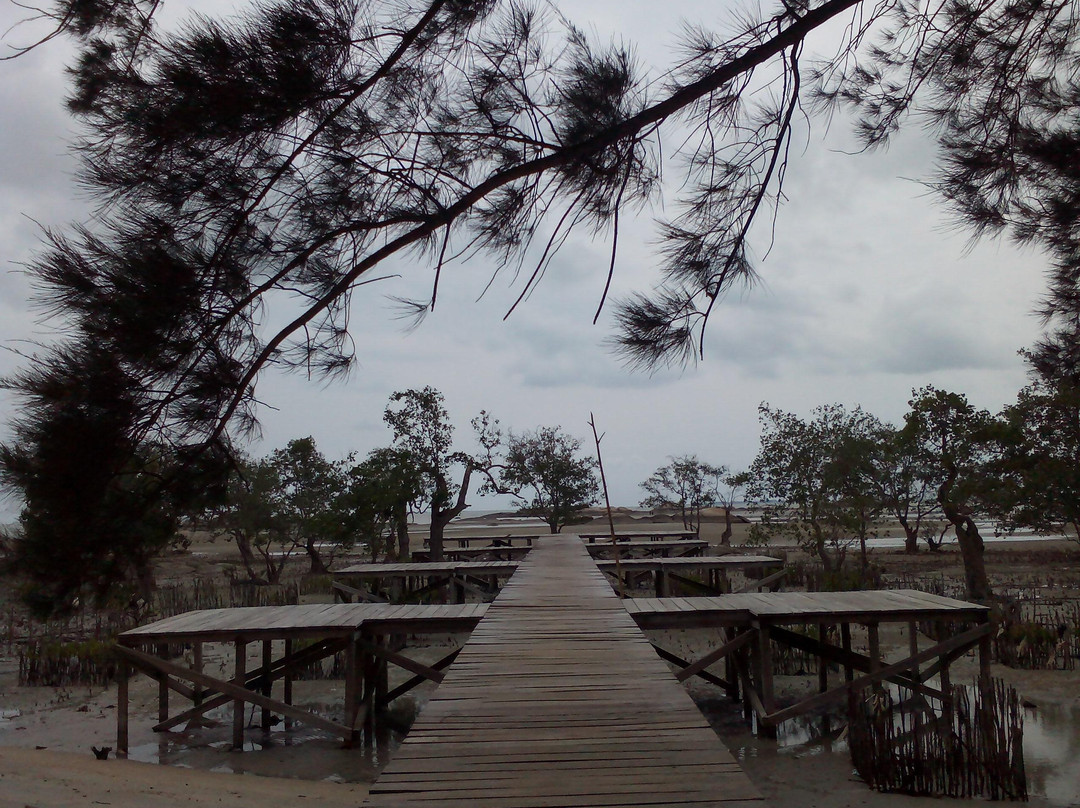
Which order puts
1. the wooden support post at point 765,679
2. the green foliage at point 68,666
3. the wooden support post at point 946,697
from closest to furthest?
the wooden support post at point 946,697, the wooden support post at point 765,679, the green foliage at point 68,666

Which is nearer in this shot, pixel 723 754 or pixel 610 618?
pixel 723 754

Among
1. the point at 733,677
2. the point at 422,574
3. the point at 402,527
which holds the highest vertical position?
the point at 402,527

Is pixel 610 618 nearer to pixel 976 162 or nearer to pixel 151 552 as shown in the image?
pixel 151 552

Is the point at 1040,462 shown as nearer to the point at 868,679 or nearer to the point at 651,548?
the point at 651,548

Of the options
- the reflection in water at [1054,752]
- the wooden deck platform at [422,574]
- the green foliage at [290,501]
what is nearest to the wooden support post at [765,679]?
the reflection in water at [1054,752]

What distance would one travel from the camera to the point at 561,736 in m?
2.53

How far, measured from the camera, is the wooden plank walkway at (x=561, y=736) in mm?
2025

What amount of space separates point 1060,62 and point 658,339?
8.45 feet

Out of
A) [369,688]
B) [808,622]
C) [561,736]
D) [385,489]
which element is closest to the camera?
[561,736]

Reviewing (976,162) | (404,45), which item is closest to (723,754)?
(404,45)

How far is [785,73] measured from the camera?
12.1ft

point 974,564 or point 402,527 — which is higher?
point 402,527

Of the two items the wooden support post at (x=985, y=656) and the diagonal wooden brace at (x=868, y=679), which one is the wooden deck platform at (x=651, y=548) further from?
the wooden support post at (x=985, y=656)

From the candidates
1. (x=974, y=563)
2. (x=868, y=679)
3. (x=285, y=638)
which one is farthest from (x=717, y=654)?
(x=974, y=563)
